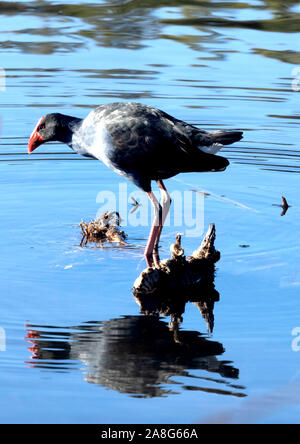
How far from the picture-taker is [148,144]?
7.84m

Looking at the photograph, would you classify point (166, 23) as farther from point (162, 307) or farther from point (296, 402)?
point (296, 402)

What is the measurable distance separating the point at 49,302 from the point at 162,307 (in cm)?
88

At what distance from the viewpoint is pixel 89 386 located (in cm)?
545

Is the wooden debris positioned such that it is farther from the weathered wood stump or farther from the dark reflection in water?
the dark reflection in water

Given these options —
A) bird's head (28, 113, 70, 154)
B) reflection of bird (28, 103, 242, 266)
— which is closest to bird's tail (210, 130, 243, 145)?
reflection of bird (28, 103, 242, 266)

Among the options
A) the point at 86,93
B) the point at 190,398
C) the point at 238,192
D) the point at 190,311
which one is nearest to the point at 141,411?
the point at 190,398

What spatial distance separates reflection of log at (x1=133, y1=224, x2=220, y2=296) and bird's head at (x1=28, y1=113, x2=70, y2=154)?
1.91 meters

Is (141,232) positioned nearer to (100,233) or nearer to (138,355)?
(100,233)

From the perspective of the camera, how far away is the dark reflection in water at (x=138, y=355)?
5500 mm

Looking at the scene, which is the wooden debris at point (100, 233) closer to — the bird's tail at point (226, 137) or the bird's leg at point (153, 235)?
the bird's leg at point (153, 235)

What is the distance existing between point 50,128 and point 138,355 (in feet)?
10.7

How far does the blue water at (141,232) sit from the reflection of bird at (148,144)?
0.71m

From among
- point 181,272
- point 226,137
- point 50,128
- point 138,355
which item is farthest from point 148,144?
point 138,355

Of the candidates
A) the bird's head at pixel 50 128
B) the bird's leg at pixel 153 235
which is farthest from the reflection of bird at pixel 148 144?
the bird's head at pixel 50 128
